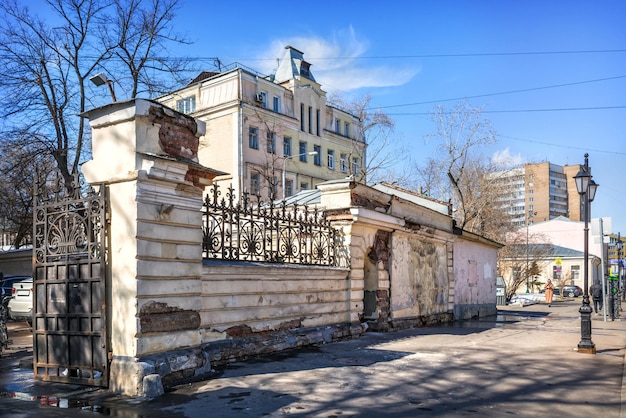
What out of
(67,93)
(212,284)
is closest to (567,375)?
(212,284)

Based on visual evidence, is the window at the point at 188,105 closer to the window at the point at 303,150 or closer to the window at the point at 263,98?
the window at the point at 263,98

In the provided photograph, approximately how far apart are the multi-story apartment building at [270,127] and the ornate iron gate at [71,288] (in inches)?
943

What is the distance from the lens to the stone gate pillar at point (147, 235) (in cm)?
757

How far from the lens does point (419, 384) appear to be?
8109mm

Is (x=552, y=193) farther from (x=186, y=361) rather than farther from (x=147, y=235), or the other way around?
(x=147, y=235)

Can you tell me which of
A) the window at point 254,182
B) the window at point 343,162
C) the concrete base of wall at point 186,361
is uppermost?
the window at point 343,162

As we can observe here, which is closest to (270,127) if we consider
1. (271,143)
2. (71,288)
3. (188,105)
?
(271,143)

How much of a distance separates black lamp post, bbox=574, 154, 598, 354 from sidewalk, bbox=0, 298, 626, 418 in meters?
0.34

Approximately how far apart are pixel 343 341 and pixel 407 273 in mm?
4886

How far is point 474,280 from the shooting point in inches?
973

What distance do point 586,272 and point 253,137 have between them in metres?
28.2

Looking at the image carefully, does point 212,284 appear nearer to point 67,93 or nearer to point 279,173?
point 67,93

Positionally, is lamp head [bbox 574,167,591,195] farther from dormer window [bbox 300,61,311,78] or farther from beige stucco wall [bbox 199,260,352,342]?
dormer window [bbox 300,61,311,78]

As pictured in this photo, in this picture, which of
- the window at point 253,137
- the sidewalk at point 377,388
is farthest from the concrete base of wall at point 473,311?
the window at point 253,137
